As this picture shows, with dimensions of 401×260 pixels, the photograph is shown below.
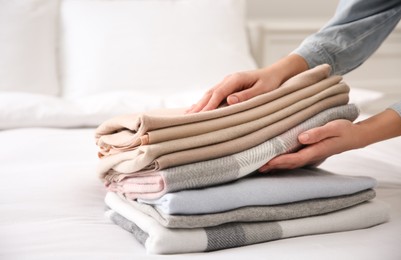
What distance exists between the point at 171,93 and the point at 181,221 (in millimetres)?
1464

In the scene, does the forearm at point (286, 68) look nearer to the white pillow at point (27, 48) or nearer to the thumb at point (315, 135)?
the thumb at point (315, 135)

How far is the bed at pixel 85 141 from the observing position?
0.81 meters

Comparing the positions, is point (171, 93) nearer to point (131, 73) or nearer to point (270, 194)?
point (131, 73)

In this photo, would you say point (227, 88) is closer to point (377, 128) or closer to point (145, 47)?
point (377, 128)

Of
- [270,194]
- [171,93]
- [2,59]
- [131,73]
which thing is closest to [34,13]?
[2,59]

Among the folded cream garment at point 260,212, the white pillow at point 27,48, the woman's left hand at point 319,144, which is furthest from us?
the white pillow at point 27,48

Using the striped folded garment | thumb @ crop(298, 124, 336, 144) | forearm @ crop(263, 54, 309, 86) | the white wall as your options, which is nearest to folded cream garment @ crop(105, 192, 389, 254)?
the striped folded garment

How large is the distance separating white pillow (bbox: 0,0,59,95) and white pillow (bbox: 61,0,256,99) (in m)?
0.07

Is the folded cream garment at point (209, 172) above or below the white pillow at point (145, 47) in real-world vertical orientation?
below

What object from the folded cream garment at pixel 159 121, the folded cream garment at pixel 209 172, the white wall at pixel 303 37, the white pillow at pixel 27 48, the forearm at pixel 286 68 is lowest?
the folded cream garment at pixel 209 172

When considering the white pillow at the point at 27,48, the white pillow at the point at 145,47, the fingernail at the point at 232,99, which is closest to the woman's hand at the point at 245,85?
the fingernail at the point at 232,99

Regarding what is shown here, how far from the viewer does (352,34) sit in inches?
49.1

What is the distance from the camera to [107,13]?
2379 mm

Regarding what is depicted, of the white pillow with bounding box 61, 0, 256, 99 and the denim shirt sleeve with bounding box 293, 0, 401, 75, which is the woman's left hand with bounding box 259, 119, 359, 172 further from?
the white pillow with bounding box 61, 0, 256, 99
